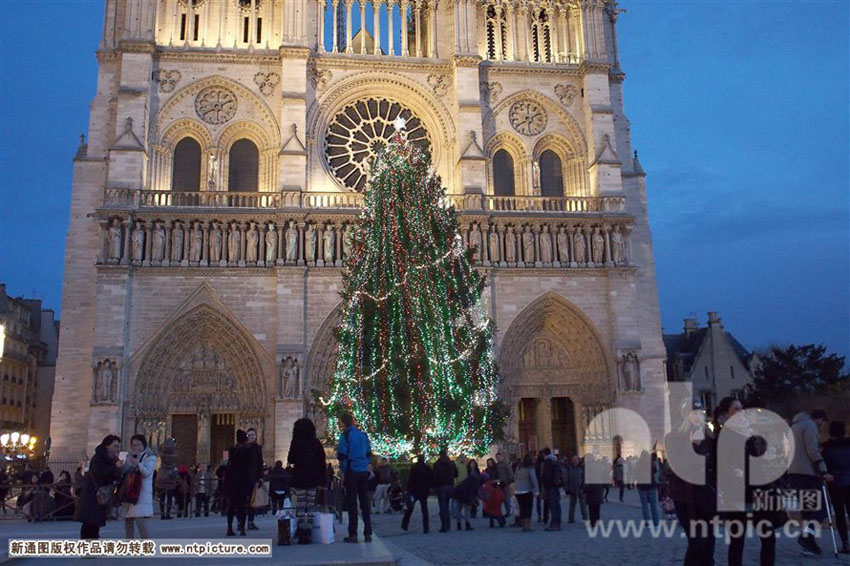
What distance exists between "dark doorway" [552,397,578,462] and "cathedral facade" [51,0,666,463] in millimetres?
72

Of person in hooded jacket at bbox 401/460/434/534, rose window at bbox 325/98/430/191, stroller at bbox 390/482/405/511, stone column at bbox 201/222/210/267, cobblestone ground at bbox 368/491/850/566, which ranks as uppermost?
rose window at bbox 325/98/430/191

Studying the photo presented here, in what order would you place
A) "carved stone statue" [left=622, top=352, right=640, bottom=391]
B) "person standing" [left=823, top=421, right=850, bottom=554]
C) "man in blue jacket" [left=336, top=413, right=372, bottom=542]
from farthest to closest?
"carved stone statue" [left=622, top=352, right=640, bottom=391] < "man in blue jacket" [left=336, top=413, right=372, bottom=542] < "person standing" [left=823, top=421, right=850, bottom=554]

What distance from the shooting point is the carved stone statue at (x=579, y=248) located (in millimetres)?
23859

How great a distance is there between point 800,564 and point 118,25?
24696 mm

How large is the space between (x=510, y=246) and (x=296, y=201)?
6.50 m

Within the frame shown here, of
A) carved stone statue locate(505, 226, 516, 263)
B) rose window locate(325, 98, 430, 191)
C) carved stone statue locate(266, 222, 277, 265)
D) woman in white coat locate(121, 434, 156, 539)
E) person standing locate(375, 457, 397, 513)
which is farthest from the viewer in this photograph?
rose window locate(325, 98, 430, 191)

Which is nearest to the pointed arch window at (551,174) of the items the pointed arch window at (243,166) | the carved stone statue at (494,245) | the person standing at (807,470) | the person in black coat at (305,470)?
the carved stone statue at (494,245)

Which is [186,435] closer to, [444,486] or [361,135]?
[361,135]

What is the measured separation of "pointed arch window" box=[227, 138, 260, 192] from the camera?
24.5 meters

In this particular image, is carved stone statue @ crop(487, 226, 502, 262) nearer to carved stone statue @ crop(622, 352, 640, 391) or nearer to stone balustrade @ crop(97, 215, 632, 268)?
stone balustrade @ crop(97, 215, 632, 268)

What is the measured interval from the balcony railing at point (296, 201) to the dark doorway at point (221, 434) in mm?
6154

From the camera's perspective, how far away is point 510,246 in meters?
23.6

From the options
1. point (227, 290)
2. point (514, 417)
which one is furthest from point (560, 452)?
point (227, 290)

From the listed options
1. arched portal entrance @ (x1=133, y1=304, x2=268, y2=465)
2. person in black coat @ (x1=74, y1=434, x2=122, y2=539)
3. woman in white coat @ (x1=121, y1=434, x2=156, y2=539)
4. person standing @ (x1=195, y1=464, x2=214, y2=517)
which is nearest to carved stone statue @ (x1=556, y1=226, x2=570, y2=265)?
arched portal entrance @ (x1=133, y1=304, x2=268, y2=465)
